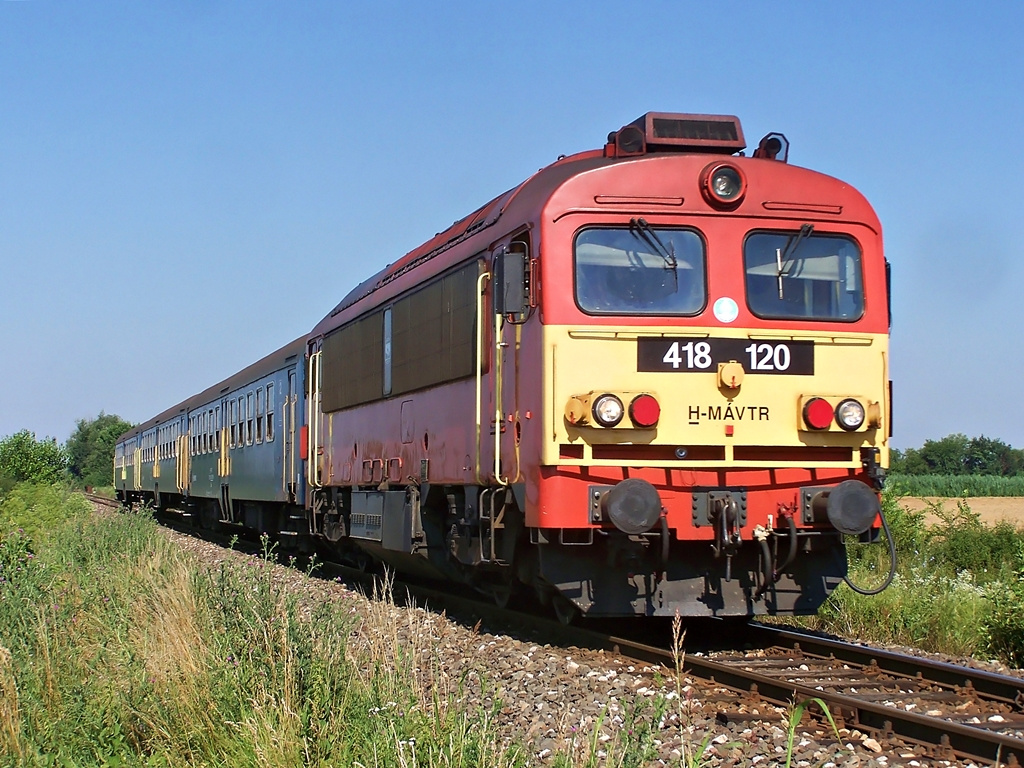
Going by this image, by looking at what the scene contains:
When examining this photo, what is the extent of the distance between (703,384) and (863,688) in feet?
7.14

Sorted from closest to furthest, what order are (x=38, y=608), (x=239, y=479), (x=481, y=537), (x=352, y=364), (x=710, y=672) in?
1. (x=710, y=672)
2. (x=38, y=608)
3. (x=481, y=537)
4. (x=352, y=364)
5. (x=239, y=479)

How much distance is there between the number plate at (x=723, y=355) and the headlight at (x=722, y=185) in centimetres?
98

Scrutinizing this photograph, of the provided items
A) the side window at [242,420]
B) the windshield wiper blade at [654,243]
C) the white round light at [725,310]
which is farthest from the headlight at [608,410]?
the side window at [242,420]

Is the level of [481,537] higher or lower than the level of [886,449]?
lower

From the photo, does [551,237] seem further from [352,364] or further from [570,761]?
[352,364]

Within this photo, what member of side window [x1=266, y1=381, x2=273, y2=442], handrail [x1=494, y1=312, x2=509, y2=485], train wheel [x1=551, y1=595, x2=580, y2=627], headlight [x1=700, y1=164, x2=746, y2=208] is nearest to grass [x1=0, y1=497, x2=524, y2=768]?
train wheel [x1=551, y1=595, x2=580, y2=627]

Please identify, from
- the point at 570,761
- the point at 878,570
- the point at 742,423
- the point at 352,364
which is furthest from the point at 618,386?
the point at 878,570

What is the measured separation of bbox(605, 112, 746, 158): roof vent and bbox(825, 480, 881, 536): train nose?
8.76ft

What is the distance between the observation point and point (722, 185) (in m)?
8.22

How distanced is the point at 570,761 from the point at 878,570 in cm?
1006

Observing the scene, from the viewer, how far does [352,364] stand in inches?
523

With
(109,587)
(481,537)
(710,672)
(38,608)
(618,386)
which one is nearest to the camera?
(710,672)

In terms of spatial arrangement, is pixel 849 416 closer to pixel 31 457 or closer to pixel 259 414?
pixel 259 414

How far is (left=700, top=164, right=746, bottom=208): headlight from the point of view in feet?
26.8
